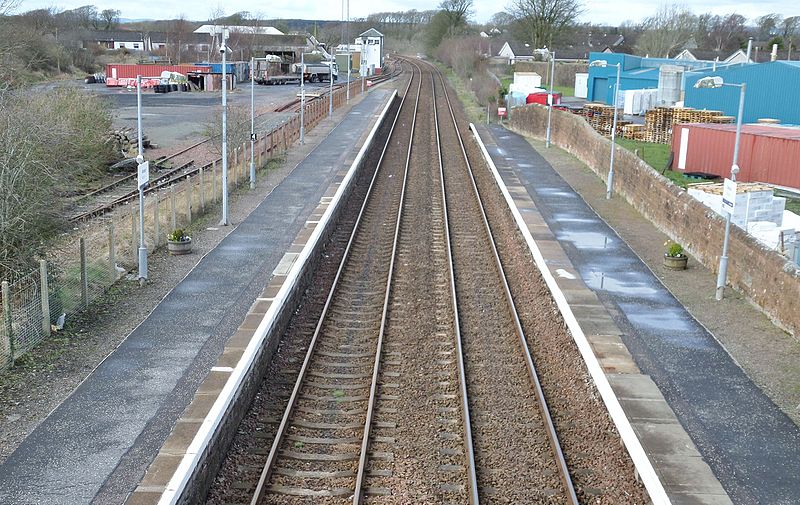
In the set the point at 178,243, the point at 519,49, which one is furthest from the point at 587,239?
the point at 519,49

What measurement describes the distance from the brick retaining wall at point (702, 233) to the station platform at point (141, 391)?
939 centimetres

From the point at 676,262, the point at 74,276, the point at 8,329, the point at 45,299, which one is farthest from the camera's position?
the point at 676,262

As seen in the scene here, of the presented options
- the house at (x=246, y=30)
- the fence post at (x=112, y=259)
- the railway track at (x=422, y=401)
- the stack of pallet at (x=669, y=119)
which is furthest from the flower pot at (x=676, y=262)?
the house at (x=246, y=30)

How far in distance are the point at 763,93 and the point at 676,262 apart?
2410 cm

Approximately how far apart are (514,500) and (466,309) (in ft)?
23.6

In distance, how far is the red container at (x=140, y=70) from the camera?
7681 centimetres

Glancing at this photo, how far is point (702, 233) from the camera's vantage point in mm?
19594

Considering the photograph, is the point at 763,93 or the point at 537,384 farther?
the point at 763,93

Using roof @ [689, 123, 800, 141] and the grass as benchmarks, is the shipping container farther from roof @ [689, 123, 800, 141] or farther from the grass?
roof @ [689, 123, 800, 141]

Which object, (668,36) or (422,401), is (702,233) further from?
(668,36)

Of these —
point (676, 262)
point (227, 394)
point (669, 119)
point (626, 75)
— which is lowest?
point (227, 394)

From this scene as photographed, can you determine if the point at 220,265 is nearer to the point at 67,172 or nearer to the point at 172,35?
the point at 67,172

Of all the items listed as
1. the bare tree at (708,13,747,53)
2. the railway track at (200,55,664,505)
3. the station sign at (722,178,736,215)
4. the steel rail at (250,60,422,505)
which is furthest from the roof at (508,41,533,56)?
the station sign at (722,178,736,215)

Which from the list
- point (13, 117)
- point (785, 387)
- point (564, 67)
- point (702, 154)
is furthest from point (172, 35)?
point (785, 387)
